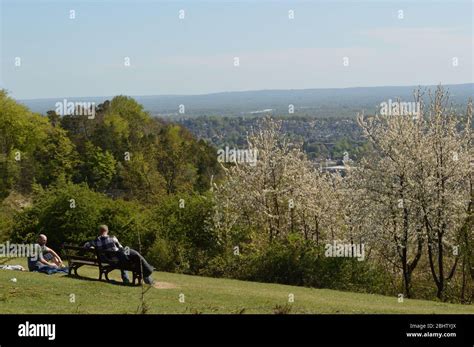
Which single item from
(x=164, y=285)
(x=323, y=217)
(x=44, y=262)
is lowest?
(x=323, y=217)

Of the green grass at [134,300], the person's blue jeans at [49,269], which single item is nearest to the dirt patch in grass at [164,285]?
the green grass at [134,300]

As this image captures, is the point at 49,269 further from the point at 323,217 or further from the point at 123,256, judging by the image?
the point at 323,217

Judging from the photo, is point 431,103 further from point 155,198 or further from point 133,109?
point 133,109

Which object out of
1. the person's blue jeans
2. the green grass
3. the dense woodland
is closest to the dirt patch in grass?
the green grass

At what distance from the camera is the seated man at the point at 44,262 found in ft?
64.7

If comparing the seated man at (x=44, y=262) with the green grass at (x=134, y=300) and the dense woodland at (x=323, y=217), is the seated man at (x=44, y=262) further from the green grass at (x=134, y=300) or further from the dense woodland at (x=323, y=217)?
the dense woodland at (x=323, y=217)

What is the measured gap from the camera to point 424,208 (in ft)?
93.1

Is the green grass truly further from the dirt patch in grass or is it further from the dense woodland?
the dense woodland

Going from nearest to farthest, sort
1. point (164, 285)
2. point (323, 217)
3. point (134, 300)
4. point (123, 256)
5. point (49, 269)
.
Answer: point (134, 300)
point (123, 256)
point (164, 285)
point (49, 269)
point (323, 217)

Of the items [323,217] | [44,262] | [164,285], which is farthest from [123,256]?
[323,217]

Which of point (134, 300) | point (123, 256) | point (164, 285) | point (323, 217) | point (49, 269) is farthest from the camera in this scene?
point (323, 217)

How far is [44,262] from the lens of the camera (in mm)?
19953

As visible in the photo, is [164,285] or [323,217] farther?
[323,217]
